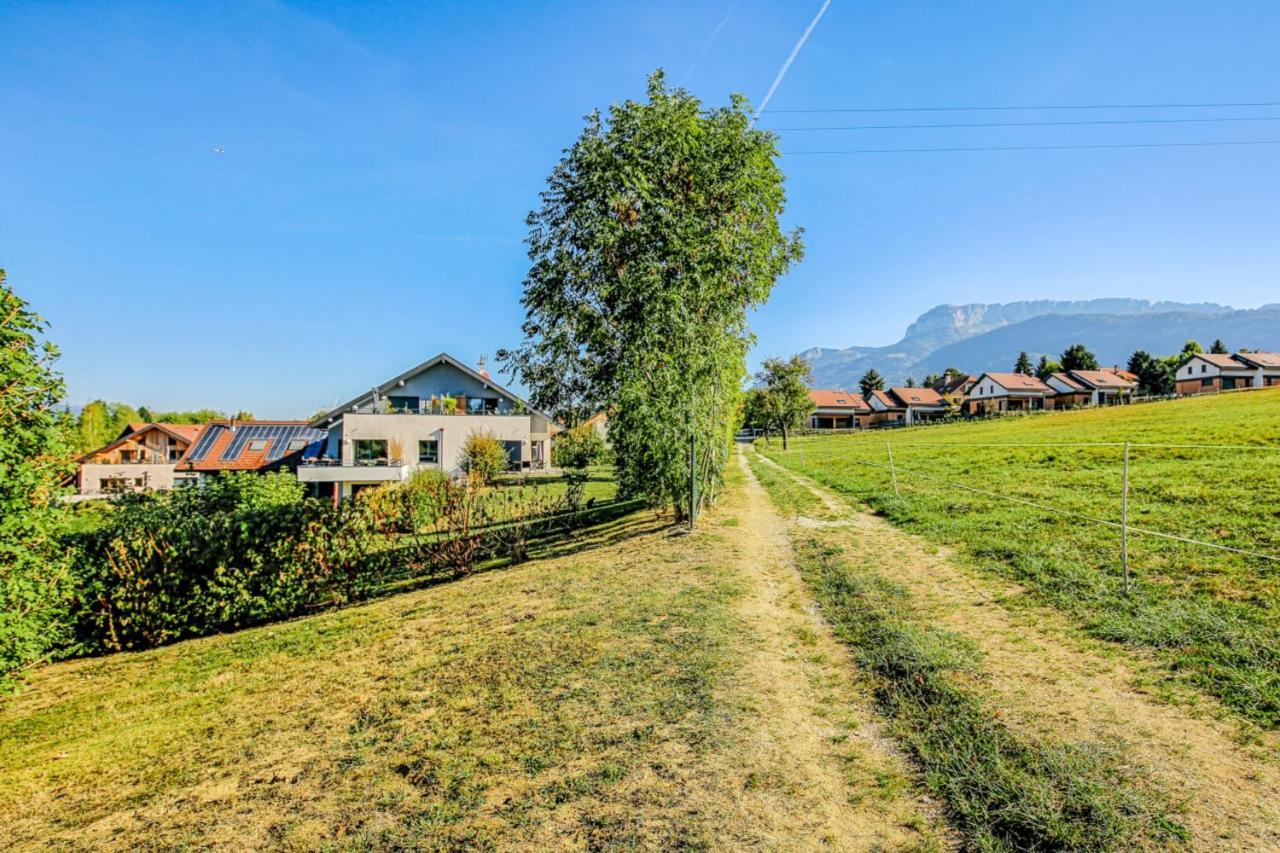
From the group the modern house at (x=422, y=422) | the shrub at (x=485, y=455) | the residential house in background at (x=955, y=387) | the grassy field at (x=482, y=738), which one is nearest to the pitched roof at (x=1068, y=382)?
the residential house in background at (x=955, y=387)

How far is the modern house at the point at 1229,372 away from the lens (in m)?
67.5

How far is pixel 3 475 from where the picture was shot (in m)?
6.30

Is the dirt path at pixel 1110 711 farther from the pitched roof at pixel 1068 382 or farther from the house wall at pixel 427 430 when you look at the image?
the pitched roof at pixel 1068 382

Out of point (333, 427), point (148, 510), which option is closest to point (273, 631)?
point (148, 510)

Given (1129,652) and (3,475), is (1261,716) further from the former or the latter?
(3,475)

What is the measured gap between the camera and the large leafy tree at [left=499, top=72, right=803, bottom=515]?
13727 millimetres

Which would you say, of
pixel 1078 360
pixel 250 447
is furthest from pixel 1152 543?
pixel 1078 360

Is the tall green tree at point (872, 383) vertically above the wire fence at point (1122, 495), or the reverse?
the tall green tree at point (872, 383)

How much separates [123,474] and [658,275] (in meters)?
50.8

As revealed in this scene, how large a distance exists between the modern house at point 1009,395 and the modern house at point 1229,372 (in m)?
14.4

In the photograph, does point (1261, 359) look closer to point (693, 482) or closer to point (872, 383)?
point (872, 383)

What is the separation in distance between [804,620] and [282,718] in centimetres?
626

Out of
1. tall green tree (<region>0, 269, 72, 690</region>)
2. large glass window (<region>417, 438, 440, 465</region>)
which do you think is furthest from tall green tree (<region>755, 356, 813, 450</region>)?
tall green tree (<region>0, 269, 72, 690</region>)

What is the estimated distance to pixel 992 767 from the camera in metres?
4.26
